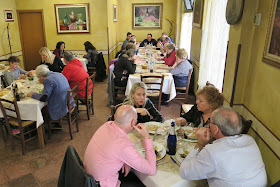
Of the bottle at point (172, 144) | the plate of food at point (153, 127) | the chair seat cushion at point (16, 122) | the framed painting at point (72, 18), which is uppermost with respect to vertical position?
the framed painting at point (72, 18)

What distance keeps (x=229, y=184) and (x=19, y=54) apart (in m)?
7.57

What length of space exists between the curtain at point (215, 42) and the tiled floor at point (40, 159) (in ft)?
5.46

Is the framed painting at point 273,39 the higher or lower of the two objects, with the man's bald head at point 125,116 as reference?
higher

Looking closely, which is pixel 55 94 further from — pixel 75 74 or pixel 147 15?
pixel 147 15

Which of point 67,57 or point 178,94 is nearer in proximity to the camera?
point 67,57

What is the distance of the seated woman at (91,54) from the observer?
679 centimetres

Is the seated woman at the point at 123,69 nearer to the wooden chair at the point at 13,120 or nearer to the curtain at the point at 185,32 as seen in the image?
the wooden chair at the point at 13,120

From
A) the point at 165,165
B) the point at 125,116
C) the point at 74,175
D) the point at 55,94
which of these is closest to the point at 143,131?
the point at 125,116

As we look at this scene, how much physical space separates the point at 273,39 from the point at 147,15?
815 cm

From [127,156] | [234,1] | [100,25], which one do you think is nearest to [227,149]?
[127,156]

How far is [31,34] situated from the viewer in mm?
7410

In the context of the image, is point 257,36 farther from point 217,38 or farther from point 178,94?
point 178,94

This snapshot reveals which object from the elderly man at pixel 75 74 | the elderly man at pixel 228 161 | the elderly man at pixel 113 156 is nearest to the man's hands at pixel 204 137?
the elderly man at pixel 228 161

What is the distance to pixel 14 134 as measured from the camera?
332cm
